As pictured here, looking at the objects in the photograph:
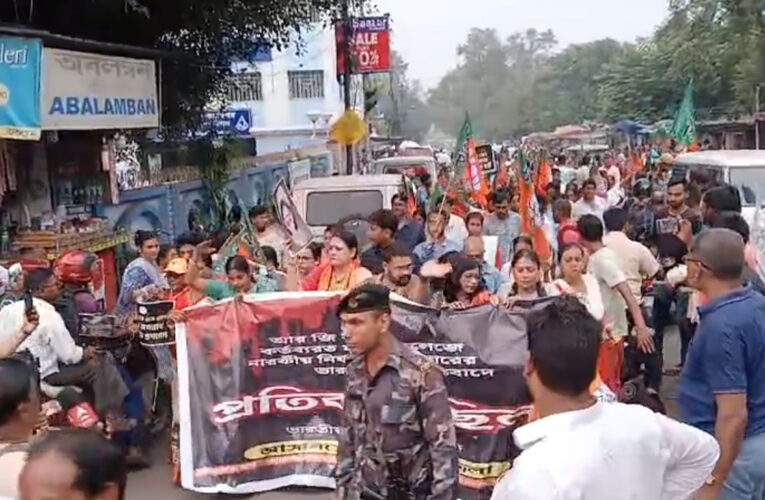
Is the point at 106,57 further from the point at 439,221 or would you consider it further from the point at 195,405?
the point at 195,405

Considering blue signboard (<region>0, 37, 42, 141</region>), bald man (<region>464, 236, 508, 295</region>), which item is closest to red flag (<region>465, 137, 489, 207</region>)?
bald man (<region>464, 236, 508, 295</region>)

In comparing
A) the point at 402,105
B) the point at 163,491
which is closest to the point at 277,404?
the point at 163,491

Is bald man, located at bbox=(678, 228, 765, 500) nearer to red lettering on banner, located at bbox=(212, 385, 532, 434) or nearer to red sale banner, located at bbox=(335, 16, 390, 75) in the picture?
red lettering on banner, located at bbox=(212, 385, 532, 434)

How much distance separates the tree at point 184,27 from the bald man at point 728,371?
8564mm

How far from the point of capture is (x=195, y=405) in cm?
736

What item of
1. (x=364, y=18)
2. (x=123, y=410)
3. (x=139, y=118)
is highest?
(x=364, y=18)

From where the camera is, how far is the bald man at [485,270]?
7.93m

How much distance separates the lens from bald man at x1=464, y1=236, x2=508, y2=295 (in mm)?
7928

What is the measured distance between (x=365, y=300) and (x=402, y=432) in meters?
0.49

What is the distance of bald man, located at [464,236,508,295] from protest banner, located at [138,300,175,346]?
2.10m

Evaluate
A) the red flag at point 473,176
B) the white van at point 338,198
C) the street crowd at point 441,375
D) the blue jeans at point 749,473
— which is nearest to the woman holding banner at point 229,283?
the street crowd at point 441,375

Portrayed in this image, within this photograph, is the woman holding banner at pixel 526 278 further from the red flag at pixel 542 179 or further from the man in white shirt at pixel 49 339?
the red flag at pixel 542 179

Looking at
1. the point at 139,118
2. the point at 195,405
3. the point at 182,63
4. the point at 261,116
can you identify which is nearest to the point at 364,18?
the point at 182,63

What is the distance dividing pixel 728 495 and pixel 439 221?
621cm
